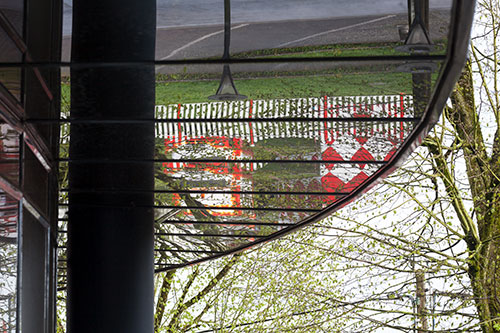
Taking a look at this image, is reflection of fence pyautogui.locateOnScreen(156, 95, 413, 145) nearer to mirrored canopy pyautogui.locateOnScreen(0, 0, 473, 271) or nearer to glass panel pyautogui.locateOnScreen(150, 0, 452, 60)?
mirrored canopy pyautogui.locateOnScreen(0, 0, 473, 271)

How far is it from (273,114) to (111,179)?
982 mm

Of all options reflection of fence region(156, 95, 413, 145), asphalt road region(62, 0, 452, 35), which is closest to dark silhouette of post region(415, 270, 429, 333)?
reflection of fence region(156, 95, 413, 145)

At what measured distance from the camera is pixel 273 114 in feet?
12.3

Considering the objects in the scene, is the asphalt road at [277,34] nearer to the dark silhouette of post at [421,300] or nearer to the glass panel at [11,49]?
the glass panel at [11,49]

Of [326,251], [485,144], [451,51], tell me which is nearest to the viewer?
[451,51]

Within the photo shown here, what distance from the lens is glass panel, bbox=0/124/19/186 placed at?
9.37 ft

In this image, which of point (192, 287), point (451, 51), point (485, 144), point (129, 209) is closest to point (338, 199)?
point (129, 209)

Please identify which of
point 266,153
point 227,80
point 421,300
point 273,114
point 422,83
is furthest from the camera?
point 421,300

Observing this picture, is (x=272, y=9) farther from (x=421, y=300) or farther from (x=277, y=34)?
(x=421, y=300)

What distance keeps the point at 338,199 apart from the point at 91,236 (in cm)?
200

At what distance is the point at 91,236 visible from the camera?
3.82 meters

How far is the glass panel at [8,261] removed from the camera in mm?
2891

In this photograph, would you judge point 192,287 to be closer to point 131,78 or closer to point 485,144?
point 485,144

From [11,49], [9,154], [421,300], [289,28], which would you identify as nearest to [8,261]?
[9,154]
